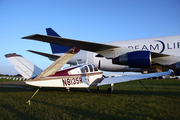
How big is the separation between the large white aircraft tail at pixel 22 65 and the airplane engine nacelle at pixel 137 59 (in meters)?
5.22

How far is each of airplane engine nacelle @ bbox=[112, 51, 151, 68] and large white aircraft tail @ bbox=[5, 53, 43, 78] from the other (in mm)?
5216

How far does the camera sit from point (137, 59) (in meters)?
7.57

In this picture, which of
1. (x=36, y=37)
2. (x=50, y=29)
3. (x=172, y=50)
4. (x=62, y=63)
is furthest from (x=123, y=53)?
(x=50, y=29)

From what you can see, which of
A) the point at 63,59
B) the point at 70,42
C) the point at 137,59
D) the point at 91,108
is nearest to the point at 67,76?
the point at 70,42

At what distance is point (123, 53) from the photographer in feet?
27.0

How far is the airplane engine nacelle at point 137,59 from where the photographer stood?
294 inches

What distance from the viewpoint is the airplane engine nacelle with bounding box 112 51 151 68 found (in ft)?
24.5

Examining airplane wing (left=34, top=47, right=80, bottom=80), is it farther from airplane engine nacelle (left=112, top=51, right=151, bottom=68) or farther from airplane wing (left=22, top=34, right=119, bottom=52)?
airplane engine nacelle (left=112, top=51, right=151, bottom=68)

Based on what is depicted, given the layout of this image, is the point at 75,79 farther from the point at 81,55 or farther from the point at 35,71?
the point at 81,55

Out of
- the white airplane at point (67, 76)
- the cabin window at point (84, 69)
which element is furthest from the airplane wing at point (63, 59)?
the cabin window at point (84, 69)

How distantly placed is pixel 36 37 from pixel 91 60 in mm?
9286

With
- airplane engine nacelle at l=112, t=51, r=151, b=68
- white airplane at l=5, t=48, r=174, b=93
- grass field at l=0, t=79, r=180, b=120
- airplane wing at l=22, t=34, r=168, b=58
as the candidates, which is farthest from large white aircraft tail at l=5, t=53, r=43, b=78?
airplane engine nacelle at l=112, t=51, r=151, b=68

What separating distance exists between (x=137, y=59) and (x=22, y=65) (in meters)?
6.41

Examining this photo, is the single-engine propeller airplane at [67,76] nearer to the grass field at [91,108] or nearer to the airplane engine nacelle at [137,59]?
the airplane engine nacelle at [137,59]
